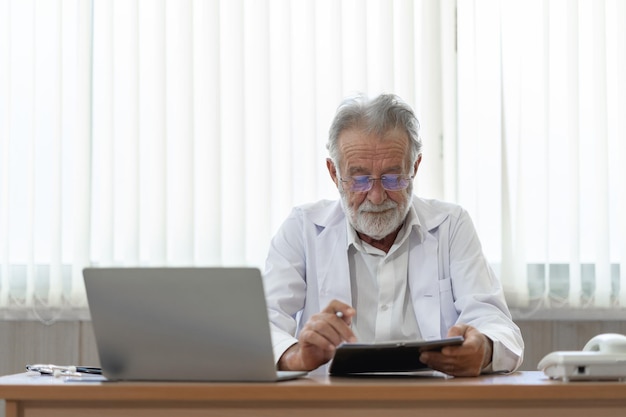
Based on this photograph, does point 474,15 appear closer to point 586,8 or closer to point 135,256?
point 586,8

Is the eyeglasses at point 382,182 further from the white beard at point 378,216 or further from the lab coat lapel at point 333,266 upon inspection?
the lab coat lapel at point 333,266

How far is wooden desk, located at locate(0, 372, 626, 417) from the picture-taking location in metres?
1.40

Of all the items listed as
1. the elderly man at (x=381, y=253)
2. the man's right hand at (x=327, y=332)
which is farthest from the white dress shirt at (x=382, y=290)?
the man's right hand at (x=327, y=332)

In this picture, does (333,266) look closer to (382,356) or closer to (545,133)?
(382,356)

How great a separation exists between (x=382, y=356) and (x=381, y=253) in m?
0.80

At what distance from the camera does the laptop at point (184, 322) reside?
1442mm

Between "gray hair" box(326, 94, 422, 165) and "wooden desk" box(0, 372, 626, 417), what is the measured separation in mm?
958

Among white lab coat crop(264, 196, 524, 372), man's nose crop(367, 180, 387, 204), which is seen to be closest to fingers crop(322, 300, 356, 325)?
white lab coat crop(264, 196, 524, 372)

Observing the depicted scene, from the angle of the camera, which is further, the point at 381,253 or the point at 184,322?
the point at 381,253

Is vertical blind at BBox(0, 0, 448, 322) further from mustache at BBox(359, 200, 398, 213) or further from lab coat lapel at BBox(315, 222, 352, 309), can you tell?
mustache at BBox(359, 200, 398, 213)

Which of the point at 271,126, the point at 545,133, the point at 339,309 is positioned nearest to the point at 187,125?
the point at 271,126

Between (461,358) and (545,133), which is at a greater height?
(545,133)

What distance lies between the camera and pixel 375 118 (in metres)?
2.29

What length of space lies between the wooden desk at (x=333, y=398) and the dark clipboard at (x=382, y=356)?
0.32ft
